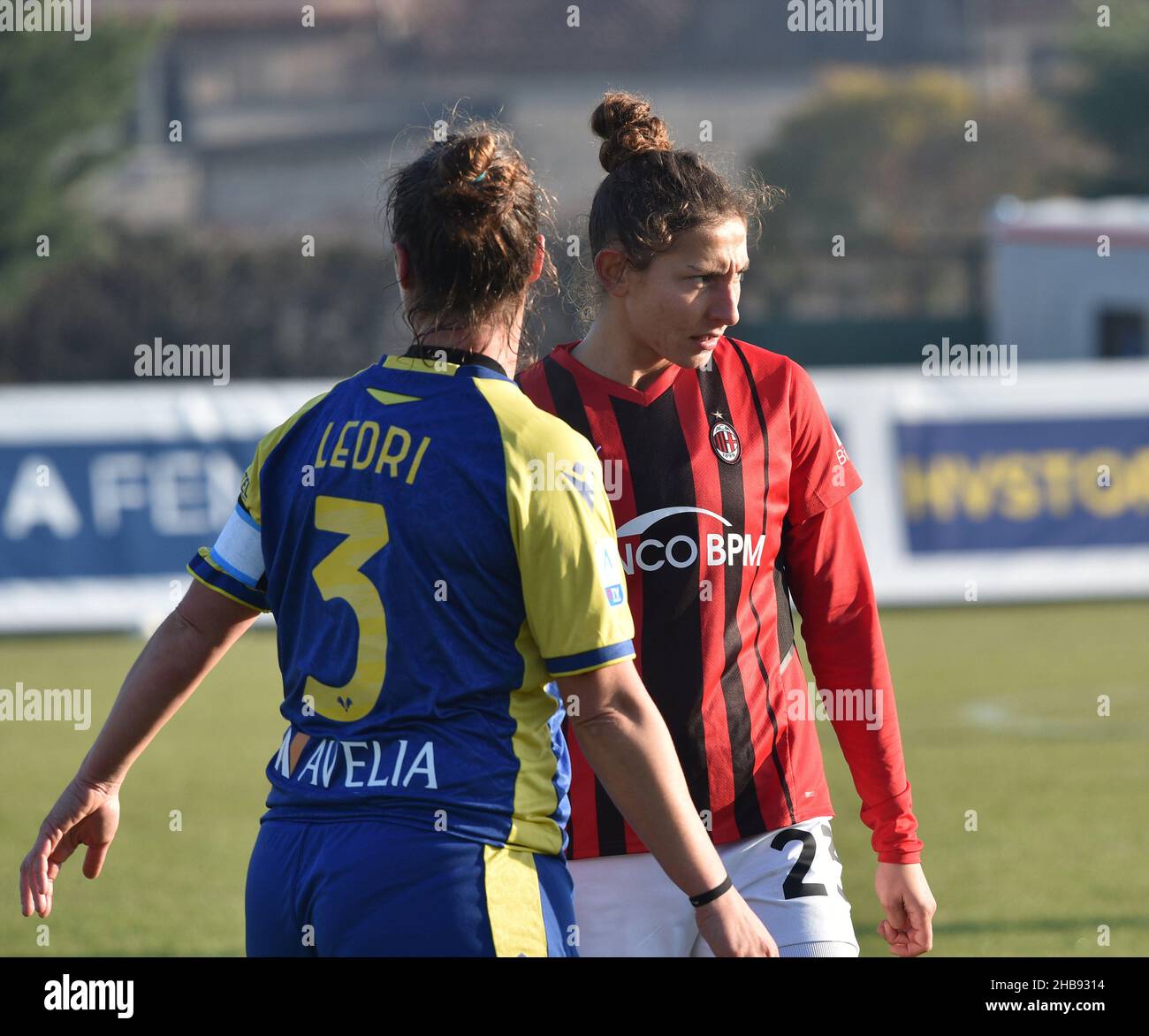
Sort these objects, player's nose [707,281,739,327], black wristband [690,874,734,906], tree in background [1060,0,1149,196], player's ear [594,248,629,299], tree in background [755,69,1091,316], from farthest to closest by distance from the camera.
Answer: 1. tree in background [755,69,1091,316]
2. tree in background [1060,0,1149,196]
3. player's ear [594,248,629,299]
4. player's nose [707,281,739,327]
5. black wristband [690,874,734,906]

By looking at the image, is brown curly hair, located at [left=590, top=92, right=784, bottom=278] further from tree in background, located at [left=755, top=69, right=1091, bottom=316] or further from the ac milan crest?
tree in background, located at [left=755, top=69, right=1091, bottom=316]

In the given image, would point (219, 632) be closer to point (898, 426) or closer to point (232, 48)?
point (898, 426)

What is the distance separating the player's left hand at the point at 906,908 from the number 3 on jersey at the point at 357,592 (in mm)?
1257

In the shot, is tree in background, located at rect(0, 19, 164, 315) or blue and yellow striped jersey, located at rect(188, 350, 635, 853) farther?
tree in background, located at rect(0, 19, 164, 315)

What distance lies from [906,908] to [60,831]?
1.55 metres

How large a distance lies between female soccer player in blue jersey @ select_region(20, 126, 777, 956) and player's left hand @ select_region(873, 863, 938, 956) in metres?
0.83

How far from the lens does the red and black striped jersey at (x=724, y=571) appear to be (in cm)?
318

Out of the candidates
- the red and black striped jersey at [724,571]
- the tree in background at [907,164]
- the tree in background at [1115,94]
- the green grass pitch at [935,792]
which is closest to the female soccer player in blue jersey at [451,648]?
the red and black striped jersey at [724,571]

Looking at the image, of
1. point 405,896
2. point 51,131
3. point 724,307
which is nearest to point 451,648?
point 405,896

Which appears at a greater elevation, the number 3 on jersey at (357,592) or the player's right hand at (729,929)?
the number 3 on jersey at (357,592)

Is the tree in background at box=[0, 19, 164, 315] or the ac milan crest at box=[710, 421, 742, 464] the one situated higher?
the tree in background at box=[0, 19, 164, 315]

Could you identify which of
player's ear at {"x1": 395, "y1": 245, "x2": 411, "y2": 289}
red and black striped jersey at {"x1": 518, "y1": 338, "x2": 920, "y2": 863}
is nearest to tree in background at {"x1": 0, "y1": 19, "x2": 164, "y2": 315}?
red and black striped jersey at {"x1": 518, "y1": 338, "x2": 920, "y2": 863}

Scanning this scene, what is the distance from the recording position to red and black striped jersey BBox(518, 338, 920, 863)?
10.4 ft

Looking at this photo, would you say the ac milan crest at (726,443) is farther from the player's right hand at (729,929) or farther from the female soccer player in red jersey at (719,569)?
the player's right hand at (729,929)
